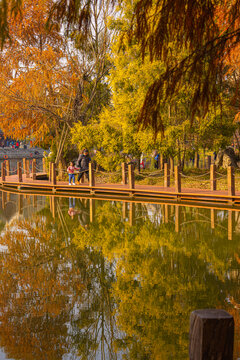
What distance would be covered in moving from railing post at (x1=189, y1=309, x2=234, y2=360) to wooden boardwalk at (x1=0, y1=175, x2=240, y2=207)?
1354 cm

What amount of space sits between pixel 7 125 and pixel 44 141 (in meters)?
3.07

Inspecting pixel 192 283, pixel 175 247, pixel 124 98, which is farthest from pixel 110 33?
pixel 192 283

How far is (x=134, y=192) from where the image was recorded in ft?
64.2

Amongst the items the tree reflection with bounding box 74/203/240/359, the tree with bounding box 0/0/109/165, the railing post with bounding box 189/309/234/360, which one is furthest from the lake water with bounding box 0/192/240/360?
the tree with bounding box 0/0/109/165

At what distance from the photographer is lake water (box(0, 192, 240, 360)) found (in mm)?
5090

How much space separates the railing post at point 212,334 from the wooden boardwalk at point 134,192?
1354 centimetres

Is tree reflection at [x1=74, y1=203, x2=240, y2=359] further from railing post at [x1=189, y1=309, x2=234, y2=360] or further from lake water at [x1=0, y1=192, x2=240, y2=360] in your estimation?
railing post at [x1=189, y1=309, x2=234, y2=360]

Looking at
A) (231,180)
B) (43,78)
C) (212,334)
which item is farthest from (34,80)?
(212,334)

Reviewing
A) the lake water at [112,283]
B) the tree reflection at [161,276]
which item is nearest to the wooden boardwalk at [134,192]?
the lake water at [112,283]

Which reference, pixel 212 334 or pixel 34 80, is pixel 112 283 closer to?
pixel 212 334

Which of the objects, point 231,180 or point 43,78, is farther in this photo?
point 43,78

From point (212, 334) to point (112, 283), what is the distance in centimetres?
462

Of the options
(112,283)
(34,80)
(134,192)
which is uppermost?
(34,80)

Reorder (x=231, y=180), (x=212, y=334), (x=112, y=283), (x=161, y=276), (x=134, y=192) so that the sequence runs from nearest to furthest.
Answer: (x=212, y=334)
(x=112, y=283)
(x=161, y=276)
(x=231, y=180)
(x=134, y=192)
